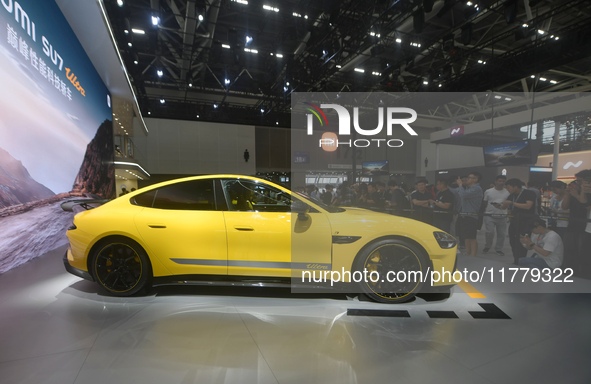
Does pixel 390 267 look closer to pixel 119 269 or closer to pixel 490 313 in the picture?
pixel 490 313

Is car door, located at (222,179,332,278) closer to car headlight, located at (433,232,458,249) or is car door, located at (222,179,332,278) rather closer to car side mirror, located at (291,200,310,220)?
car side mirror, located at (291,200,310,220)

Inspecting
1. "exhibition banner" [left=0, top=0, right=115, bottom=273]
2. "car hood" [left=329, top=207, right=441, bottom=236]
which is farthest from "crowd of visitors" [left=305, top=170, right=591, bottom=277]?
"exhibition banner" [left=0, top=0, right=115, bottom=273]

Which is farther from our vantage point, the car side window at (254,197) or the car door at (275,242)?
the car side window at (254,197)

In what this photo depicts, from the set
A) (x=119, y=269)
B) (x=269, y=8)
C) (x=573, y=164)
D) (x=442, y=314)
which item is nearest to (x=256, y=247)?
(x=119, y=269)

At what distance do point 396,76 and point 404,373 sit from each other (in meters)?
11.0

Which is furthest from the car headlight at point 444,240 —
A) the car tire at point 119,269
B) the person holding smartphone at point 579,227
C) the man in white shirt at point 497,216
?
the car tire at point 119,269

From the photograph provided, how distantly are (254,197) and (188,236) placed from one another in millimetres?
730

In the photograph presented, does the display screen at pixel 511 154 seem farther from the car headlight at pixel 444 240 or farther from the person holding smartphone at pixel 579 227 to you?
the car headlight at pixel 444 240

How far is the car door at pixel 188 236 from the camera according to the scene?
8.59 ft

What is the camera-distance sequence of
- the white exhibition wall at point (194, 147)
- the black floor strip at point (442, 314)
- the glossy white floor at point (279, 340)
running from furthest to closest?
the white exhibition wall at point (194, 147) < the black floor strip at point (442, 314) < the glossy white floor at point (279, 340)

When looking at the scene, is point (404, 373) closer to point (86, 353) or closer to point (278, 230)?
point (278, 230)

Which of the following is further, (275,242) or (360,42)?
(360,42)

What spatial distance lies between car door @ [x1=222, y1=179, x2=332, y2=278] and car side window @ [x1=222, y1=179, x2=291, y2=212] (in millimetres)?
82

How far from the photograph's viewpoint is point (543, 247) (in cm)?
339
